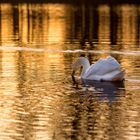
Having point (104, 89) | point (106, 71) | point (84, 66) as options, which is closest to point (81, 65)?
point (84, 66)

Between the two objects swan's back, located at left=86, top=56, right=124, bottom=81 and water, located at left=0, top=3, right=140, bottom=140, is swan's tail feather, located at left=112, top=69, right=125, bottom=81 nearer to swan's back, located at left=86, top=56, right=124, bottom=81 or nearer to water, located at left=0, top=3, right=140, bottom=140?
swan's back, located at left=86, top=56, right=124, bottom=81

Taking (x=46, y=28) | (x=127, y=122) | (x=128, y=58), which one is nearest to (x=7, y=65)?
(x=128, y=58)

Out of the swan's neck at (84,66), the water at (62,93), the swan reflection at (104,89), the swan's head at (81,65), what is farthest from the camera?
the swan's head at (81,65)

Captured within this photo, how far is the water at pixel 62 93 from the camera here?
17234 mm

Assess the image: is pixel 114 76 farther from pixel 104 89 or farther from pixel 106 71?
pixel 104 89

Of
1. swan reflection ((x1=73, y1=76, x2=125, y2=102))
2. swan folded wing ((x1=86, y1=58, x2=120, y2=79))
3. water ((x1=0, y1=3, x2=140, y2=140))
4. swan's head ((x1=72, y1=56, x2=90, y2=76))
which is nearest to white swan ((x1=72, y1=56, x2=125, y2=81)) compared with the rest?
swan folded wing ((x1=86, y1=58, x2=120, y2=79))

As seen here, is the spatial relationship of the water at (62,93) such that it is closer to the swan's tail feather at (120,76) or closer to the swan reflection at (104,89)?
the swan reflection at (104,89)

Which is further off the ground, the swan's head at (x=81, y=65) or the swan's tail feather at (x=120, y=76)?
the swan's head at (x=81, y=65)

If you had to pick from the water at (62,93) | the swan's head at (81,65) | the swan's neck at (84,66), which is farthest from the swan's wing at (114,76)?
the swan's head at (81,65)

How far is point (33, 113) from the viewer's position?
19266 mm

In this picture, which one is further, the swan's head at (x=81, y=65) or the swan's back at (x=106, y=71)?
the swan's head at (x=81, y=65)

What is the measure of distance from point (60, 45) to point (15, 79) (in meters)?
12.8

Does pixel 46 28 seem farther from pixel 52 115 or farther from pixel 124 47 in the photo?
pixel 52 115

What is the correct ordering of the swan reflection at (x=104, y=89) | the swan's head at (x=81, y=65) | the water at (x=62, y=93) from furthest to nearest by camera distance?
the swan's head at (x=81, y=65) → the swan reflection at (x=104, y=89) → the water at (x=62, y=93)
